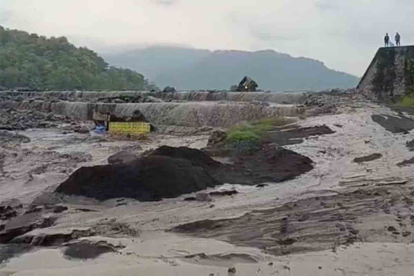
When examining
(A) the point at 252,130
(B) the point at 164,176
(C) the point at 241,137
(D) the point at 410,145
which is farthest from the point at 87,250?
(A) the point at 252,130

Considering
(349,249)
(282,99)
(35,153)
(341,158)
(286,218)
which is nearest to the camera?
(349,249)

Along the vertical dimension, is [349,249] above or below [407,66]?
below

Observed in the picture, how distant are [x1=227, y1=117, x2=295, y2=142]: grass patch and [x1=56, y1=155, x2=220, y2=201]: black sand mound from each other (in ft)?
17.9

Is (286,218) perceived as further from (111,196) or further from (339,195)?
(111,196)

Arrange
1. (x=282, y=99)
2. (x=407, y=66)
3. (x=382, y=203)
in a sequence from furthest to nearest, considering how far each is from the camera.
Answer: (x=282, y=99) → (x=407, y=66) → (x=382, y=203)

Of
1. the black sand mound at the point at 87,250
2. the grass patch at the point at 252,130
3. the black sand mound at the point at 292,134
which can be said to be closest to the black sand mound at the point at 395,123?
the black sand mound at the point at 292,134

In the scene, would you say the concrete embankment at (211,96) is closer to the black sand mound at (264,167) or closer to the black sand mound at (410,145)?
the black sand mound at (410,145)

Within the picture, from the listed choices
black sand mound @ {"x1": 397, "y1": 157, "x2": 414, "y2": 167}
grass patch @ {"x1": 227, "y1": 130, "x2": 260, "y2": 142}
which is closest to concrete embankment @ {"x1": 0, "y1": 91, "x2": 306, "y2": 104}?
grass patch @ {"x1": 227, "y1": 130, "x2": 260, "y2": 142}

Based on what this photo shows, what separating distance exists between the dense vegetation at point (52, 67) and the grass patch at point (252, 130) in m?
55.4

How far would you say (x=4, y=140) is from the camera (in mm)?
23812

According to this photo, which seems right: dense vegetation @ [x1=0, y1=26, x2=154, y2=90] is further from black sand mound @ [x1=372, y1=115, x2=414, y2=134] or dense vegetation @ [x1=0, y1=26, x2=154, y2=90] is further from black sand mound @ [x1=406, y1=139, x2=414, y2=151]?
black sand mound @ [x1=406, y1=139, x2=414, y2=151]

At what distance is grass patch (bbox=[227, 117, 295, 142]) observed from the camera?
16.1 m

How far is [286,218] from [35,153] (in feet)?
44.0

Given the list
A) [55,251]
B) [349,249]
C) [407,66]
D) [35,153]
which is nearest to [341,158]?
[349,249]
